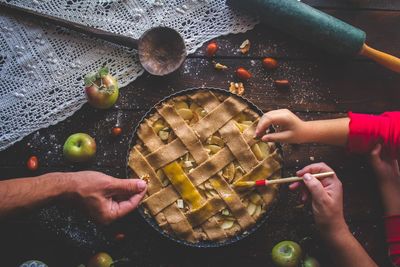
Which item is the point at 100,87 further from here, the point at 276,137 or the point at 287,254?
the point at 287,254

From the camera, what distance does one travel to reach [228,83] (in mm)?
1626

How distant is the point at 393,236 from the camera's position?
1.53m

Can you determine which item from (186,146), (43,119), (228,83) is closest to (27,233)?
(43,119)

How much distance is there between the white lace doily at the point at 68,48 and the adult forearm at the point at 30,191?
0.31m

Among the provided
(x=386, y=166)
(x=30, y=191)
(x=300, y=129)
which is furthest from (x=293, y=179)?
(x=30, y=191)

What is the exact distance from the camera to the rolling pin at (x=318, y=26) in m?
1.52

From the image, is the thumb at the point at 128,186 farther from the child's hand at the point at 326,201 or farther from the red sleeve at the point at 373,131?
the red sleeve at the point at 373,131

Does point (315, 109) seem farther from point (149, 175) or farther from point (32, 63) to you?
point (32, 63)

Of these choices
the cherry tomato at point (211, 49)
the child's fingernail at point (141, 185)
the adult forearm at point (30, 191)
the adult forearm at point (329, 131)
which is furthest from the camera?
the cherry tomato at point (211, 49)

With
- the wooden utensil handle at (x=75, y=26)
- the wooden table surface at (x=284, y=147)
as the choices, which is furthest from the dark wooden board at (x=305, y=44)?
the wooden utensil handle at (x=75, y=26)

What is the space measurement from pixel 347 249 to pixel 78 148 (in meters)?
0.96

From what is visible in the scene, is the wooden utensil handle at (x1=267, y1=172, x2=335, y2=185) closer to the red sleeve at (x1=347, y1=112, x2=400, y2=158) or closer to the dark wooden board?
the red sleeve at (x1=347, y1=112, x2=400, y2=158)

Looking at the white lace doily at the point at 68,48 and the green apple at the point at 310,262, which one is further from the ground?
the white lace doily at the point at 68,48

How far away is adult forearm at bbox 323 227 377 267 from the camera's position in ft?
4.69
